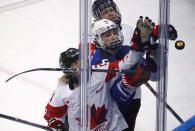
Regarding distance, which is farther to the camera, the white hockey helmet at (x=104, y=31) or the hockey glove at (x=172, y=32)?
the hockey glove at (x=172, y=32)

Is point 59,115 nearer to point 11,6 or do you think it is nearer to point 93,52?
point 93,52

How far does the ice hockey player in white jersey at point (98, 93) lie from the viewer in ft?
3.71

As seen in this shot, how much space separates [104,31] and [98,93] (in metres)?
0.22

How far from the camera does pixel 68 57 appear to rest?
1.14 m

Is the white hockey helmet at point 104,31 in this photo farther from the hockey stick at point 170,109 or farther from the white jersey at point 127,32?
the hockey stick at point 170,109

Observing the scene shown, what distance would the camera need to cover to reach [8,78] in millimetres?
1185

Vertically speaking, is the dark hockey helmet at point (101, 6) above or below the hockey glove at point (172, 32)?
above

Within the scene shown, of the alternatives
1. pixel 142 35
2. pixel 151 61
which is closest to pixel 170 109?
pixel 151 61

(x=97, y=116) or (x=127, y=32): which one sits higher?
(x=127, y=32)

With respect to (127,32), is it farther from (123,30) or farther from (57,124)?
(57,124)

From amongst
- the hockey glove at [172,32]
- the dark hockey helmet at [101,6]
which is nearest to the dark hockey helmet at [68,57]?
the dark hockey helmet at [101,6]

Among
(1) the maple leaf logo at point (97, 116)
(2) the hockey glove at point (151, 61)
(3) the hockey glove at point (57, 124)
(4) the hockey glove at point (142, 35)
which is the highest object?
(4) the hockey glove at point (142, 35)

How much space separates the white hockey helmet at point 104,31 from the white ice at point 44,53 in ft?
0.17

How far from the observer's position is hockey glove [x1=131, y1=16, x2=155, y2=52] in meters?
1.14
